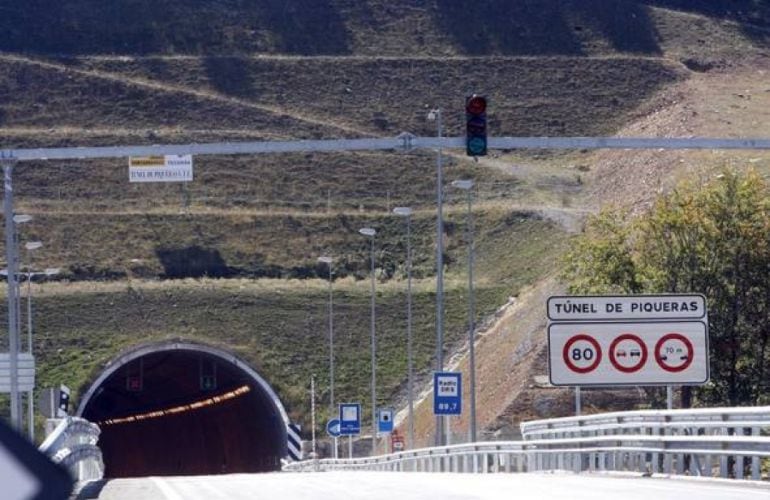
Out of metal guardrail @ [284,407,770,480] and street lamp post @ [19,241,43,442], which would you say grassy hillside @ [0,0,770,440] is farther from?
metal guardrail @ [284,407,770,480]

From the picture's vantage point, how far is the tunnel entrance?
72.1 m

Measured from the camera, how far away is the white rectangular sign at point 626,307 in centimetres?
3077

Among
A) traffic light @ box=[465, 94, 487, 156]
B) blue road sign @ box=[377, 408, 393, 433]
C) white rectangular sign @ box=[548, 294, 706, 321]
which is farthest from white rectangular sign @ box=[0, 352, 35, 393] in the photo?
blue road sign @ box=[377, 408, 393, 433]

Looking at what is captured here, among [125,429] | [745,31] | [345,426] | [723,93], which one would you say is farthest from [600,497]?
[745,31]

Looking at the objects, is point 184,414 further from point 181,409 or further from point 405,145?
point 405,145

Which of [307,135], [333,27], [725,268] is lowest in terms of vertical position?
[725,268]

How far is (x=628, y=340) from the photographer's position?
3109 centimetres

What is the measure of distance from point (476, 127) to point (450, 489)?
708 cm

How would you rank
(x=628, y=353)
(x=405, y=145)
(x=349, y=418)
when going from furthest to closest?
1. (x=349, y=418)
2. (x=628, y=353)
3. (x=405, y=145)

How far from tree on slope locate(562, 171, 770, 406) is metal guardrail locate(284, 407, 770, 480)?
13108mm

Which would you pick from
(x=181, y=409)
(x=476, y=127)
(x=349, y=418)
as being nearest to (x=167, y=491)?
(x=476, y=127)

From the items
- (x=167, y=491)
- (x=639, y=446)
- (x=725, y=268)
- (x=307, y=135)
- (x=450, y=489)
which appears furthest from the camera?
(x=307, y=135)

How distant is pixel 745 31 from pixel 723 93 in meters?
18.4

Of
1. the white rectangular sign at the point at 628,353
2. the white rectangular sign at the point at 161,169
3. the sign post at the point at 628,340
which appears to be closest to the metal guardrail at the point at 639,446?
the white rectangular sign at the point at 628,353
